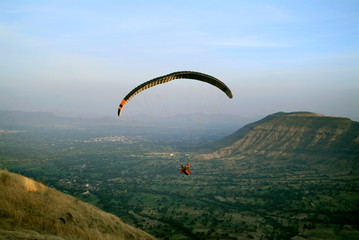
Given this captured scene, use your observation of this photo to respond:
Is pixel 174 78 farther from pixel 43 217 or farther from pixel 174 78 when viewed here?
pixel 43 217

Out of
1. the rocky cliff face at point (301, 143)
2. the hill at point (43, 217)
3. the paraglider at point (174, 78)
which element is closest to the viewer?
the hill at point (43, 217)

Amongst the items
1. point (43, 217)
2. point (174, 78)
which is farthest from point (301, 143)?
point (43, 217)

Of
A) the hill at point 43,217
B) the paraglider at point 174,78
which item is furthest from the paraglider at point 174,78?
the hill at point 43,217

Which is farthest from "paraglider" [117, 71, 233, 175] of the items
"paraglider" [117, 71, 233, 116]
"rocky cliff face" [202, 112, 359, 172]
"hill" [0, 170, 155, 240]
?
"rocky cliff face" [202, 112, 359, 172]

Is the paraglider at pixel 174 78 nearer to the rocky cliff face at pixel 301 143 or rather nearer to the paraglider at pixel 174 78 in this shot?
the paraglider at pixel 174 78

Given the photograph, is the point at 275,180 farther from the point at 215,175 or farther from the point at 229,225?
the point at 229,225

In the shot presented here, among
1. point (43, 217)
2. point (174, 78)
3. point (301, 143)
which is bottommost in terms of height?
point (301, 143)

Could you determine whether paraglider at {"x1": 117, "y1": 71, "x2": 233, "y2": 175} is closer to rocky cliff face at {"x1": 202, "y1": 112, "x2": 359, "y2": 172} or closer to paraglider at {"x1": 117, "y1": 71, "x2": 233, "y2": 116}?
paraglider at {"x1": 117, "y1": 71, "x2": 233, "y2": 116}

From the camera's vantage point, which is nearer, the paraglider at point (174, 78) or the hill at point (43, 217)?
A: the hill at point (43, 217)
